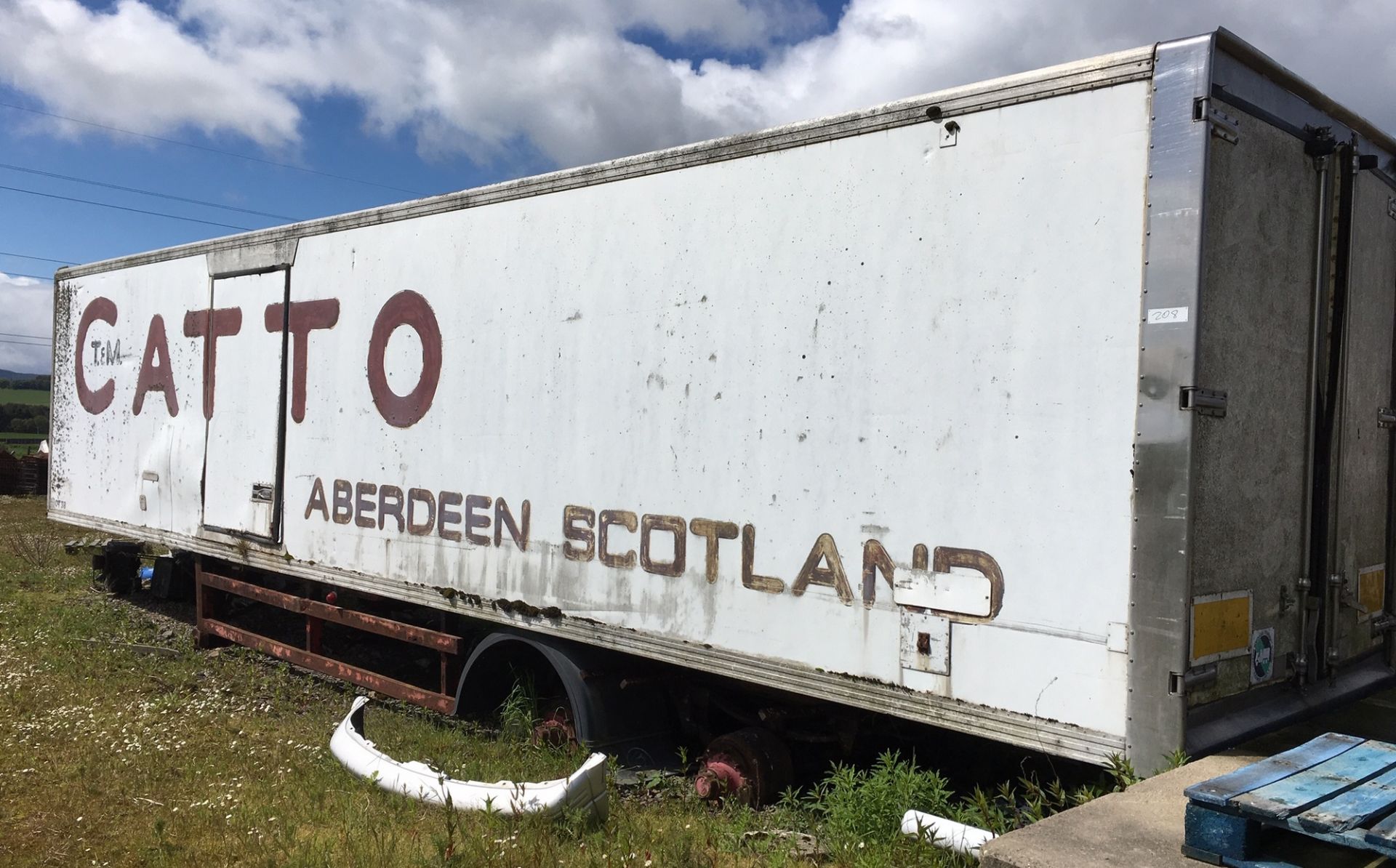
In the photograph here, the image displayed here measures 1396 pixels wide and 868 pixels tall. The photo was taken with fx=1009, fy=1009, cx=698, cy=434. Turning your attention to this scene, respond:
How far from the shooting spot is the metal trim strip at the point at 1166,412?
11.0 feet

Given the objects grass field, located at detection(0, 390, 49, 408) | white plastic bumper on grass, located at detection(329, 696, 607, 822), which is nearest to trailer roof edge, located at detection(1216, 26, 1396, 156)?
white plastic bumper on grass, located at detection(329, 696, 607, 822)

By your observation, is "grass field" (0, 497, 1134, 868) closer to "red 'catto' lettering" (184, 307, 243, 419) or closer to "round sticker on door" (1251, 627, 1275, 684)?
"round sticker on door" (1251, 627, 1275, 684)

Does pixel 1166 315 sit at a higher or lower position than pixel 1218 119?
lower

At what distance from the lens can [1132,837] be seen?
2.87 meters

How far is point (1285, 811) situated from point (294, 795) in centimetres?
442

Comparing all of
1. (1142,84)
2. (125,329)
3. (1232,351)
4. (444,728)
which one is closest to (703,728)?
(444,728)

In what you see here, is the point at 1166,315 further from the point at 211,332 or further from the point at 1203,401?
the point at 211,332

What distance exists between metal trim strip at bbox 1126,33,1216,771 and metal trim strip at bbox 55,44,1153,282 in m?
0.19

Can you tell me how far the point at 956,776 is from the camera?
15.8 feet

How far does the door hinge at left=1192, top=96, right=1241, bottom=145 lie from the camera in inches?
132

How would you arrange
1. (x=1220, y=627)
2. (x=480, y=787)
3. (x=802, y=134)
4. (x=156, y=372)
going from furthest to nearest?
(x=156, y=372) → (x=480, y=787) → (x=802, y=134) → (x=1220, y=627)

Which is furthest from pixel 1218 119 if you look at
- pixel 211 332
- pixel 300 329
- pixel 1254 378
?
pixel 211 332

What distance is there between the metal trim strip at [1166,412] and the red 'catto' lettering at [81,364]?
9613mm

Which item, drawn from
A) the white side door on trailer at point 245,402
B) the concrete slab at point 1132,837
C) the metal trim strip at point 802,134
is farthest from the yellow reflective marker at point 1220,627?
the white side door on trailer at point 245,402
